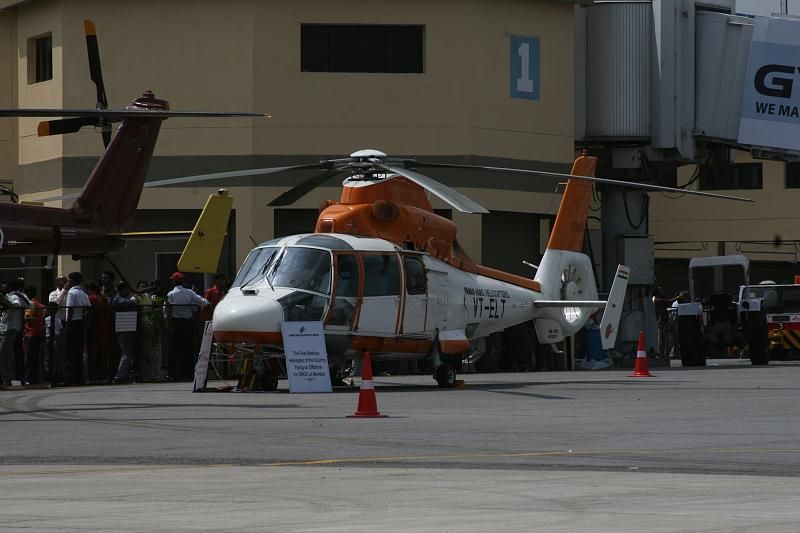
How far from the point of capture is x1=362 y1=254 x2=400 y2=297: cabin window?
22797 millimetres

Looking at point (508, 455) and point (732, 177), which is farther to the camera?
point (732, 177)

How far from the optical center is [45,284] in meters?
37.8

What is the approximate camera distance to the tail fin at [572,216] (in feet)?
90.5

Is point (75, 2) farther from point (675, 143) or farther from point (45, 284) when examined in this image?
point (675, 143)

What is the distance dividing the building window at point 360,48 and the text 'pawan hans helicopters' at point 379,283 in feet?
36.5

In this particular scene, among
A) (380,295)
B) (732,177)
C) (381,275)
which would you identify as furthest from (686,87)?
(732,177)

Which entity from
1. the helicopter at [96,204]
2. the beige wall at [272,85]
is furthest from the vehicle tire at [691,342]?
the helicopter at [96,204]

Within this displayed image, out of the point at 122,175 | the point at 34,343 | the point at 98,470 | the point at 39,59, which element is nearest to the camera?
the point at 98,470

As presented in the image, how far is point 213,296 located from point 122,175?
2.85 m

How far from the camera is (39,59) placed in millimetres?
37531

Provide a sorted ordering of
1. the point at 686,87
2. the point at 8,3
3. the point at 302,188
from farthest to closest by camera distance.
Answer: the point at 8,3
the point at 686,87
the point at 302,188

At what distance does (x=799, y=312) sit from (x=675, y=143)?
5434 millimetres

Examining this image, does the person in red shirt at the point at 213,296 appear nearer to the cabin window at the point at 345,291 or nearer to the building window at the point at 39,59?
the cabin window at the point at 345,291

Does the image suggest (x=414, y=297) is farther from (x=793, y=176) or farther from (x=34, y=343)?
(x=793, y=176)
